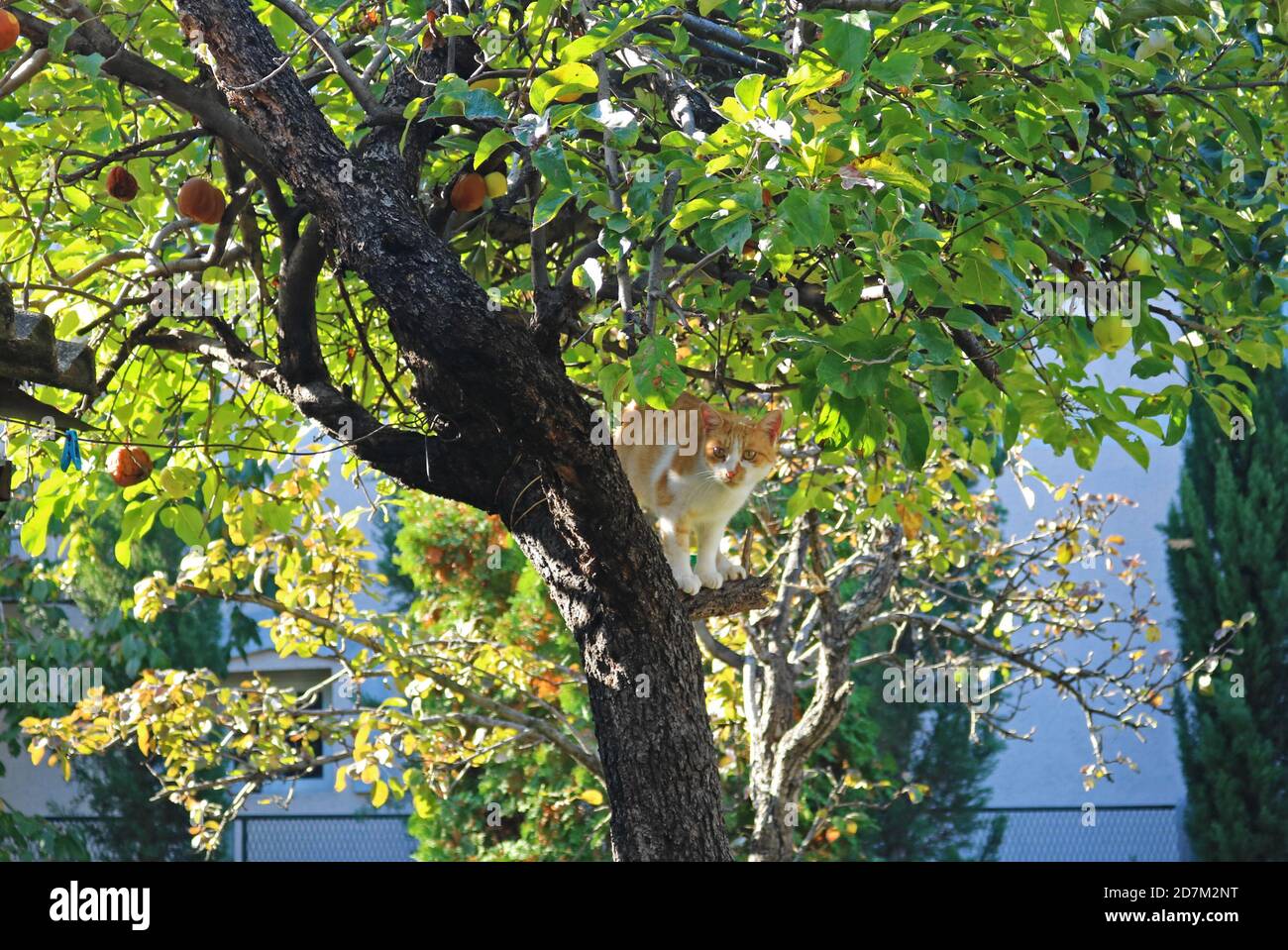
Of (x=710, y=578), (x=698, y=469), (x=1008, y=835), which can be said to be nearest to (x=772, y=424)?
(x=698, y=469)

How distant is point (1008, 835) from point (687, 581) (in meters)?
7.92

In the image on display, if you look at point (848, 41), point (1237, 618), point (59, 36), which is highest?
point (59, 36)

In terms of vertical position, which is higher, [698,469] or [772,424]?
[772,424]

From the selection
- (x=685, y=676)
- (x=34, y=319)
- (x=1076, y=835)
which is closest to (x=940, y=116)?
(x=685, y=676)

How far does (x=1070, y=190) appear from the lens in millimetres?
2686

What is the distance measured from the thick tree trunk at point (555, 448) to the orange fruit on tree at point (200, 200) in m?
0.52

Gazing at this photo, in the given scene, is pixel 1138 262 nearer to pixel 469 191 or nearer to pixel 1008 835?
pixel 469 191

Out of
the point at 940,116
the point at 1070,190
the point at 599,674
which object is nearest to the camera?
the point at 940,116

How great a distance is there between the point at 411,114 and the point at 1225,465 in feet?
29.2

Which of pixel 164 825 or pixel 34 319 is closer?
pixel 34 319

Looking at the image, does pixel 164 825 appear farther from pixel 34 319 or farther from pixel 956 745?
pixel 34 319

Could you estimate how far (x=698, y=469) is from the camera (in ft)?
12.8

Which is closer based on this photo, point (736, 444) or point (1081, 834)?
point (736, 444)

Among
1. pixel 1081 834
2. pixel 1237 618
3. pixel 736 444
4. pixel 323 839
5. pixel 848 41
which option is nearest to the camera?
pixel 848 41
